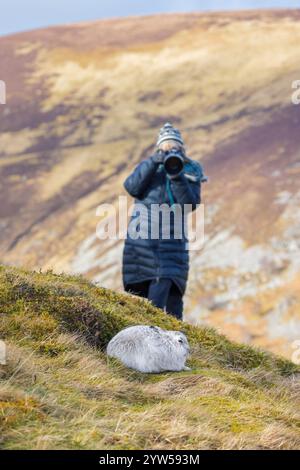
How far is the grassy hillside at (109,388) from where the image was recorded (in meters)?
4.83

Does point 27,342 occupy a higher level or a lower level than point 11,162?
lower

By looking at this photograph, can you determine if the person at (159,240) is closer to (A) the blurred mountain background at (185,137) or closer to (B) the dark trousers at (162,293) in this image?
(B) the dark trousers at (162,293)

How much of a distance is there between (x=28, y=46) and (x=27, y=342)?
55373mm

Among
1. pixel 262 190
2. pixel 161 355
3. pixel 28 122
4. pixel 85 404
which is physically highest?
pixel 28 122

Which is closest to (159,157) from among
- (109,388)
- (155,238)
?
(155,238)

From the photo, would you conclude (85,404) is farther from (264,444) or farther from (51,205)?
(51,205)

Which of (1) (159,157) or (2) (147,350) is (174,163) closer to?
(1) (159,157)

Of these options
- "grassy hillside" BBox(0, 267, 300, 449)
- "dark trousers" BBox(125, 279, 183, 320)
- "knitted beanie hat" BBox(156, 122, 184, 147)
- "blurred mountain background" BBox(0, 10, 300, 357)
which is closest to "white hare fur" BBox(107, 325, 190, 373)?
"grassy hillside" BBox(0, 267, 300, 449)

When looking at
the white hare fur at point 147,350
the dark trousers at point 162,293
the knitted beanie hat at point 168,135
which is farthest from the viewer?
the knitted beanie hat at point 168,135

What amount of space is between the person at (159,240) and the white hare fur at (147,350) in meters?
3.06

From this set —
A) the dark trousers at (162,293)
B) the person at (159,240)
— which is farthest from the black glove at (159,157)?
the dark trousers at (162,293)

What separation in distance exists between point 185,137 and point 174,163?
35244 mm

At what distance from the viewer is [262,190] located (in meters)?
33.2
